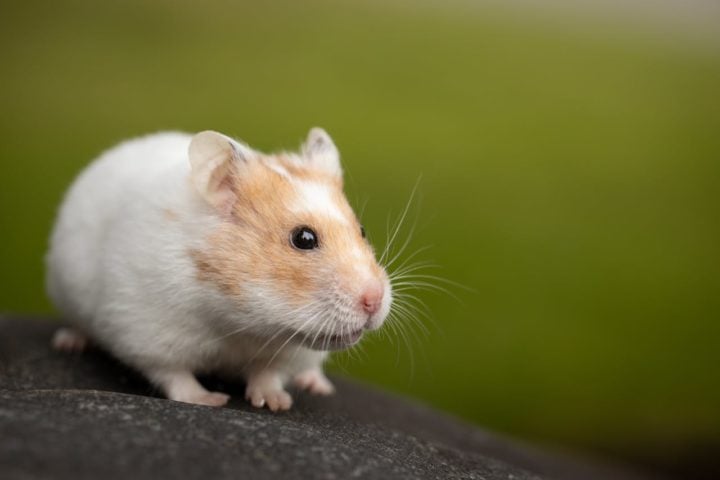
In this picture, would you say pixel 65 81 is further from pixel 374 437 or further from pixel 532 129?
pixel 374 437

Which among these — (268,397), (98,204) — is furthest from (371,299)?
(98,204)

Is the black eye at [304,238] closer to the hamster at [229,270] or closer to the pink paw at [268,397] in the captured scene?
the hamster at [229,270]

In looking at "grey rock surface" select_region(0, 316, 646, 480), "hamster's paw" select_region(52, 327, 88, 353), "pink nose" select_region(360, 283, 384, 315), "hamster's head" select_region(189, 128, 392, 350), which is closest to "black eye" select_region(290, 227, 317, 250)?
"hamster's head" select_region(189, 128, 392, 350)

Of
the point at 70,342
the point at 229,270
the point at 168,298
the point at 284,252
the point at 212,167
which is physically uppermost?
the point at 212,167

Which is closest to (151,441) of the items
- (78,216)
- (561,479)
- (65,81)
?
(78,216)

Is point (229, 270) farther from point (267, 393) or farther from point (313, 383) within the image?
point (313, 383)

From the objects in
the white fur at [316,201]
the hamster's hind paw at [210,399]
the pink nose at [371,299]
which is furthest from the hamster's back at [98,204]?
the pink nose at [371,299]
